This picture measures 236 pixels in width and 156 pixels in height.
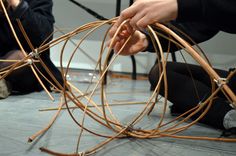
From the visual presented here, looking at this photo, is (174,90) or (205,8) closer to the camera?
(205,8)

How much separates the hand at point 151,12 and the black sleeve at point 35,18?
70 cm

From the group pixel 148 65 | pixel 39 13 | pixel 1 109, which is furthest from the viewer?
pixel 148 65

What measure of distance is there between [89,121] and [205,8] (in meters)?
0.43

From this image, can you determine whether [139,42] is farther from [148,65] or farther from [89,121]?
[148,65]

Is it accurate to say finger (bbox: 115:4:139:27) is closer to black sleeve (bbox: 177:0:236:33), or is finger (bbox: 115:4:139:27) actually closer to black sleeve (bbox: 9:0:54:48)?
black sleeve (bbox: 177:0:236:33)

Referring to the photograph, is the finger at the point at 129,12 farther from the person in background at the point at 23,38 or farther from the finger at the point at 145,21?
the person in background at the point at 23,38

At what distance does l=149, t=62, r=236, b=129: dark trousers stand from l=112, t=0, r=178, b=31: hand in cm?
36

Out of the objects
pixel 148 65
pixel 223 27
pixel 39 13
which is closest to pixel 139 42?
pixel 223 27

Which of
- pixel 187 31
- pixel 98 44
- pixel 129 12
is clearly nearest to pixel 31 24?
pixel 187 31

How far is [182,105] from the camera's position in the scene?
3.06 ft

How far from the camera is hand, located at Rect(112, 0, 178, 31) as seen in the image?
18.6 inches

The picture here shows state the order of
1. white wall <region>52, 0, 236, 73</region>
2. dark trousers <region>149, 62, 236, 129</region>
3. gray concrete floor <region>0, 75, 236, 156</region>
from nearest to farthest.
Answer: gray concrete floor <region>0, 75, 236, 156</region>, dark trousers <region>149, 62, 236, 129</region>, white wall <region>52, 0, 236, 73</region>

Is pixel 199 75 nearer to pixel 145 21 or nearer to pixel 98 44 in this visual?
pixel 145 21

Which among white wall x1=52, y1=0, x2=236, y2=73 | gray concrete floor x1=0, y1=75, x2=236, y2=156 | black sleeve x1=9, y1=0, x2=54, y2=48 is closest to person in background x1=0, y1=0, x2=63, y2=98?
black sleeve x1=9, y1=0, x2=54, y2=48
